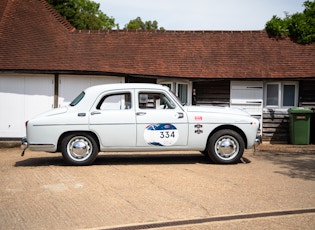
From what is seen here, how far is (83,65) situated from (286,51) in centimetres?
797

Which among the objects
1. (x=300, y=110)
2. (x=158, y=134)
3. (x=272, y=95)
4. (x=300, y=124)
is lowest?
(x=300, y=124)

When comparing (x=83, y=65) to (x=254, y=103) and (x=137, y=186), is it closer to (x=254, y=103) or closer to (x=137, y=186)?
(x=254, y=103)

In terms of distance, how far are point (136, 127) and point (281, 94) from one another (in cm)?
866

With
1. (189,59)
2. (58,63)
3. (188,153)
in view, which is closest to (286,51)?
(189,59)

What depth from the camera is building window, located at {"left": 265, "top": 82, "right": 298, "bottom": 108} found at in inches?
630

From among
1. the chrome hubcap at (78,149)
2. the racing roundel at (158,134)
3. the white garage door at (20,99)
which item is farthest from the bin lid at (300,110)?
the chrome hubcap at (78,149)

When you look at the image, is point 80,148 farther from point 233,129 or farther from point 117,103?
point 233,129

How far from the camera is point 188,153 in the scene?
11469 mm

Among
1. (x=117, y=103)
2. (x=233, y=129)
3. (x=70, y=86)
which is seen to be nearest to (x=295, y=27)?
(x=70, y=86)

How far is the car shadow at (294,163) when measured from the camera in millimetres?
8367

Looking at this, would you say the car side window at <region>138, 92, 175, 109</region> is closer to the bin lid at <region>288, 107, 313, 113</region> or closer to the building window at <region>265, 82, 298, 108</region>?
the bin lid at <region>288, 107, 313, 113</region>

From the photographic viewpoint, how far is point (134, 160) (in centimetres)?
1012

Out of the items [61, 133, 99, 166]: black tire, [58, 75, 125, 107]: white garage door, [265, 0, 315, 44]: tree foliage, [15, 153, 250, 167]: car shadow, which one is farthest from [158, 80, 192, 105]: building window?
[61, 133, 99, 166]: black tire

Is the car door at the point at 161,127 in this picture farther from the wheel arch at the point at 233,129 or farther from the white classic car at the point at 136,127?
the wheel arch at the point at 233,129
